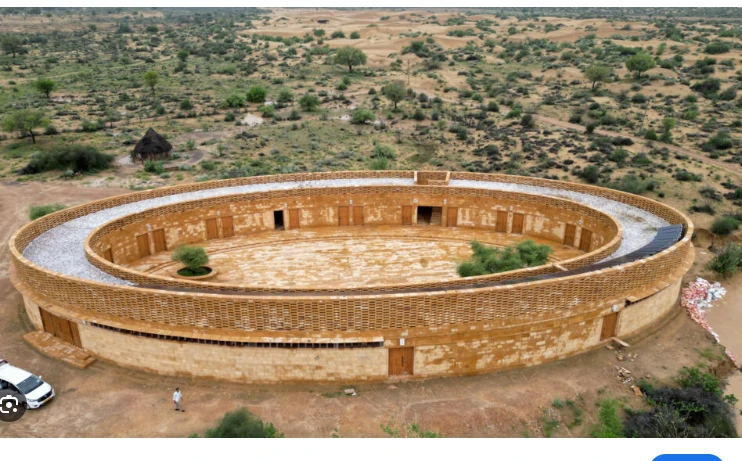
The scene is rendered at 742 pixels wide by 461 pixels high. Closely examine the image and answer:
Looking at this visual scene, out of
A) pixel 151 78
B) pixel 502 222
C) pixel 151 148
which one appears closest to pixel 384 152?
pixel 502 222

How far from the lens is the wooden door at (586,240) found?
85.9ft

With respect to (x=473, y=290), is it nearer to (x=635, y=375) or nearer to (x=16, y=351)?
(x=635, y=375)

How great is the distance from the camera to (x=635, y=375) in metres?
17.9

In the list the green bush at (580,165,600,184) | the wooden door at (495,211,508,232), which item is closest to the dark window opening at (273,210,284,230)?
the wooden door at (495,211,508,232)

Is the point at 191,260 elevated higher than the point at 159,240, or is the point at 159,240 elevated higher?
the point at 191,260

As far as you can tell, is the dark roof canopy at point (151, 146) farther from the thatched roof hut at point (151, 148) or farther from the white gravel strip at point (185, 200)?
the white gravel strip at point (185, 200)

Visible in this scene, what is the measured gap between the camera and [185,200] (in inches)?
1088

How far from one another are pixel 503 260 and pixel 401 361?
7116 mm

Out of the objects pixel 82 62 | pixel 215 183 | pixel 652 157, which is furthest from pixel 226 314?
pixel 82 62

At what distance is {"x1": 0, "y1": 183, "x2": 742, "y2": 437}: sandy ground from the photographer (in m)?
15.4

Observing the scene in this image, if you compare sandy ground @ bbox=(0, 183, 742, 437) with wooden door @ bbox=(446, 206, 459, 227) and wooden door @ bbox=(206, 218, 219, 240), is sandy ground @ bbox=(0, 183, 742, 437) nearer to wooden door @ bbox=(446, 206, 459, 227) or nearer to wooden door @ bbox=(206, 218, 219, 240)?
wooden door @ bbox=(206, 218, 219, 240)

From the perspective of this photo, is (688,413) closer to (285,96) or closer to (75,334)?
(75,334)

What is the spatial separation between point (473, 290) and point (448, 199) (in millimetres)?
13345

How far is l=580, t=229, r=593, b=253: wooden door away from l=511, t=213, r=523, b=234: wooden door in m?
3.12
